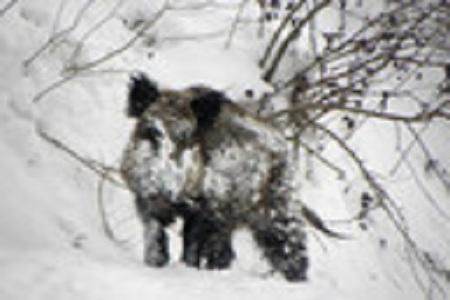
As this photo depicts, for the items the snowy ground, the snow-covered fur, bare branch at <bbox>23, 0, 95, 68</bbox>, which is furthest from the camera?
bare branch at <bbox>23, 0, 95, 68</bbox>

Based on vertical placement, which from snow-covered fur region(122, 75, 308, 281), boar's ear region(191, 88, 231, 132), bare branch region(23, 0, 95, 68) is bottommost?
snow-covered fur region(122, 75, 308, 281)

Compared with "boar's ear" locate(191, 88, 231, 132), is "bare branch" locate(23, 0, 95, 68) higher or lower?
higher

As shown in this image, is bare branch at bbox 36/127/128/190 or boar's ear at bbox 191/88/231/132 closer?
boar's ear at bbox 191/88/231/132

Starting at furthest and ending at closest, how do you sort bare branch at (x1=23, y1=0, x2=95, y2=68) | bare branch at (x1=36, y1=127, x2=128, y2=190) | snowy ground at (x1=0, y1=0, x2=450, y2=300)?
bare branch at (x1=23, y1=0, x2=95, y2=68), bare branch at (x1=36, y1=127, x2=128, y2=190), snowy ground at (x1=0, y1=0, x2=450, y2=300)

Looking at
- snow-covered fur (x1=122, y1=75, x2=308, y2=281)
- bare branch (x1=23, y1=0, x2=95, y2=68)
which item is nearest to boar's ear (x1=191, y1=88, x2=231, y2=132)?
snow-covered fur (x1=122, y1=75, x2=308, y2=281)

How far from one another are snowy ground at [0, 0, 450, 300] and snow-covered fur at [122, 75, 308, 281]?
0.51 feet

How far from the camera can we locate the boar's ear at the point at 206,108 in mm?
3131

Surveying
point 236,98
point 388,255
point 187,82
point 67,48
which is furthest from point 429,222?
point 67,48

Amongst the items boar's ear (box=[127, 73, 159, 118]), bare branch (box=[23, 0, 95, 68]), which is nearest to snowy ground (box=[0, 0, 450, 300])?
Result: bare branch (box=[23, 0, 95, 68])

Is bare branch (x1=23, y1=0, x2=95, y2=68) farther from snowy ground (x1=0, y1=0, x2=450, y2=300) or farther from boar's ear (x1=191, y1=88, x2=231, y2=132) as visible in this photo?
boar's ear (x1=191, y1=88, x2=231, y2=132)

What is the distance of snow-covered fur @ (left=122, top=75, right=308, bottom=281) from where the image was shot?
120 inches

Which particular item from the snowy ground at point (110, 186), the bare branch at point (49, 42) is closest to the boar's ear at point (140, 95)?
the snowy ground at point (110, 186)

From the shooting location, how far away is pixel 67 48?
3959 millimetres

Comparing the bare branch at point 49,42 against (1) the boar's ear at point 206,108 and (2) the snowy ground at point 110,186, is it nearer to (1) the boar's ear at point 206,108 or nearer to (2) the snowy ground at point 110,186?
(2) the snowy ground at point 110,186
